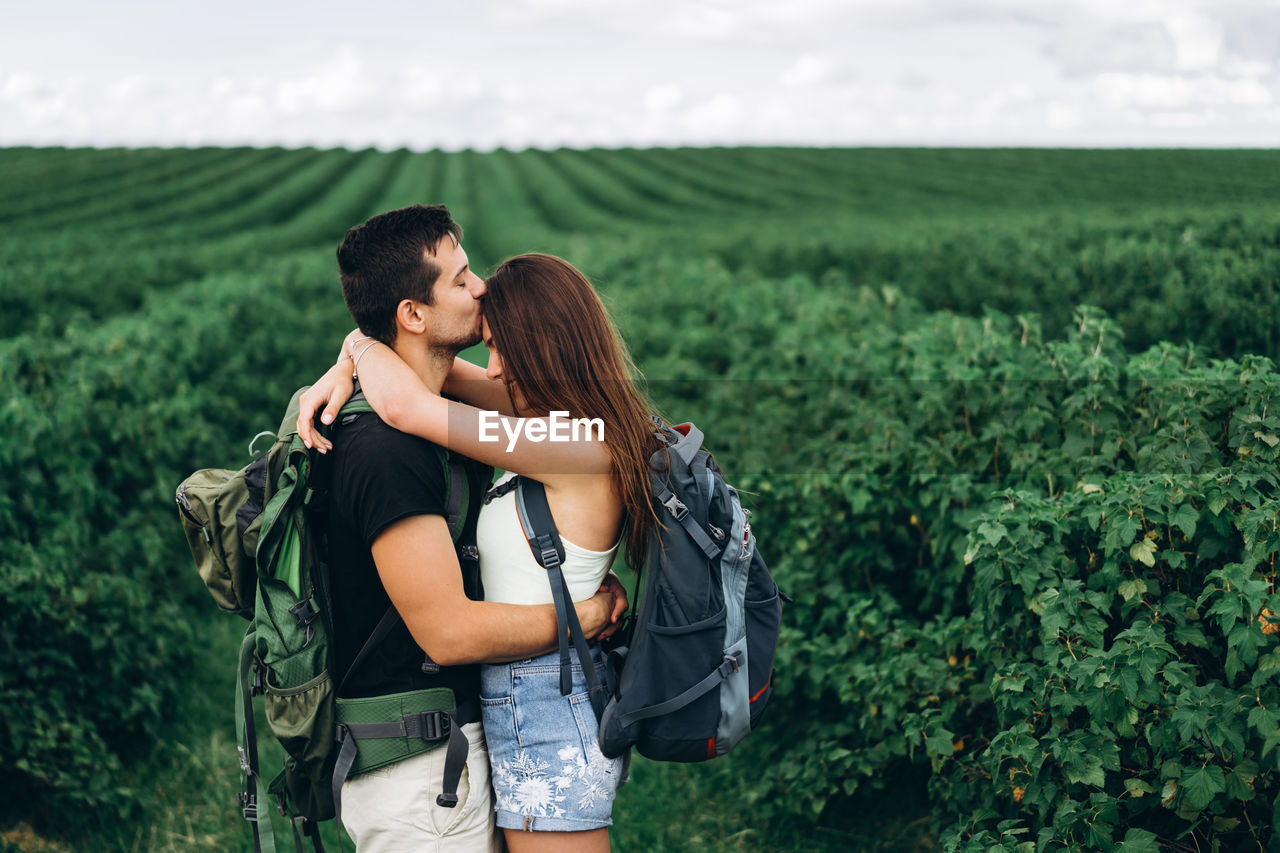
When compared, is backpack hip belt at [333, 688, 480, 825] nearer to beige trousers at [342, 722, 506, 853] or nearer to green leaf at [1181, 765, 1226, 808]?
beige trousers at [342, 722, 506, 853]

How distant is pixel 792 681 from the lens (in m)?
4.04

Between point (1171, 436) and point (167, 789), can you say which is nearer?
point (1171, 436)

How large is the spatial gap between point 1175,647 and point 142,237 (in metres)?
26.5

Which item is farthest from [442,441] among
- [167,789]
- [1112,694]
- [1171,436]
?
[167,789]

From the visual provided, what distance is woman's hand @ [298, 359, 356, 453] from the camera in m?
2.12

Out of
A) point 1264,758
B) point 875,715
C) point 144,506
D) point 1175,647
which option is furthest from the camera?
point 144,506

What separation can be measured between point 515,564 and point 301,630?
0.48 metres

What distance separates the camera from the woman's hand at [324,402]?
6.95 feet

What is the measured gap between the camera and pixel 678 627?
2.12m

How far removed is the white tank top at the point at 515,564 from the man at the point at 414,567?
41mm

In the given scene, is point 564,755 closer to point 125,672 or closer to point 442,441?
point 442,441

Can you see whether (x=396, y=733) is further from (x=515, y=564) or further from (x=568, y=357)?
(x=568, y=357)

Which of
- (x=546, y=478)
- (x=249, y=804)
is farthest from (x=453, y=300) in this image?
(x=249, y=804)

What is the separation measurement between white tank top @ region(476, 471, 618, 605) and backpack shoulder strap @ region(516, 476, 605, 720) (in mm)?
28
